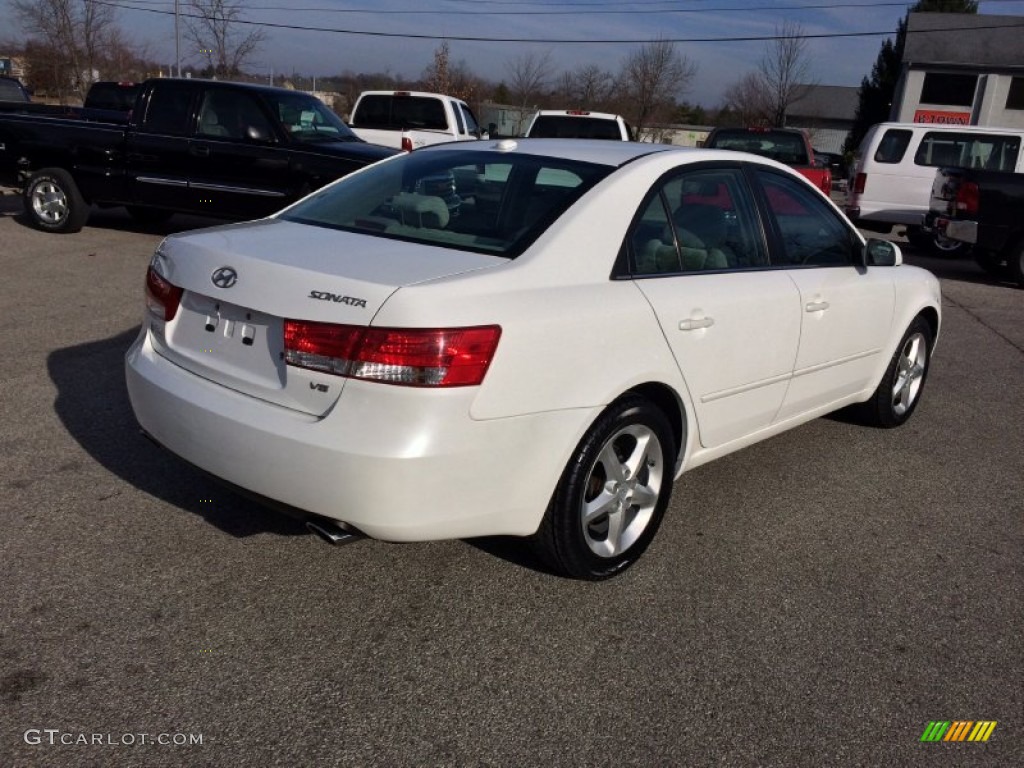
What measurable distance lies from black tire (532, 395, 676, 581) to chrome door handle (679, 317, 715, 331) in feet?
1.11

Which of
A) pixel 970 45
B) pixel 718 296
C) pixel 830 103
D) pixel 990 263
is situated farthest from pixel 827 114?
pixel 718 296

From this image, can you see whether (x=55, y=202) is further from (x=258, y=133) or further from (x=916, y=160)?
(x=916, y=160)

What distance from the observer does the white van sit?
604 inches

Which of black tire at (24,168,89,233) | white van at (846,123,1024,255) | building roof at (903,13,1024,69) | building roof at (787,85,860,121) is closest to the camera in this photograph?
black tire at (24,168,89,233)

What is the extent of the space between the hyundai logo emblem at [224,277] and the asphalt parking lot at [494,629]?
1045 millimetres

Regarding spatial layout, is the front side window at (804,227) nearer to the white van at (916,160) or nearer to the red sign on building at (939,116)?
the white van at (916,160)

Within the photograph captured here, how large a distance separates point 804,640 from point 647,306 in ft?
4.22

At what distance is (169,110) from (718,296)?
855 centimetres

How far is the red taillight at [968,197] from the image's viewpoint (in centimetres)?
1216

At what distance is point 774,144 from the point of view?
1545 centimetres

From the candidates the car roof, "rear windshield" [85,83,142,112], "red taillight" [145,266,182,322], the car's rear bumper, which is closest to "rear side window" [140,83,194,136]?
the car roof

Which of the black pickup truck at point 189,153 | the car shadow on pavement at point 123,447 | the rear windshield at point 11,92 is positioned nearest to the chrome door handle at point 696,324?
the car shadow on pavement at point 123,447

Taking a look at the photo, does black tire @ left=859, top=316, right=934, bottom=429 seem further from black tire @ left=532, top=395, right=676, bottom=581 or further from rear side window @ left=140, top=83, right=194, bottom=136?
rear side window @ left=140, top=83, right=194, bottom=136

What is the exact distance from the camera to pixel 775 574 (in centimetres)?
380
